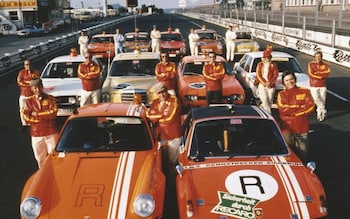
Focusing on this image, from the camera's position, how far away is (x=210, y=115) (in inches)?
243

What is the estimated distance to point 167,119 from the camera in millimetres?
6805

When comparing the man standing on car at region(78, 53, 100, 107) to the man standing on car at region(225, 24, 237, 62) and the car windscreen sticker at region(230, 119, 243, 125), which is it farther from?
the man standing on car at region(225, 24, 237, 62)

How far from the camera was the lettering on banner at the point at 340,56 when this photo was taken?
62.7ft

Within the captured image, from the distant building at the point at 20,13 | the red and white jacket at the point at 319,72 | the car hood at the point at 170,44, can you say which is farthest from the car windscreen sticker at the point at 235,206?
the distant building at the point at 20,13

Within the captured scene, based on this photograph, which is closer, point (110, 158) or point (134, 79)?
point (110, 158)

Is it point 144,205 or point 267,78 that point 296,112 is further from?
point 267,78

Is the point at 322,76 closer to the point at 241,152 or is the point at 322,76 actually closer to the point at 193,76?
the point at 193,76

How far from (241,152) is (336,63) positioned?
1629 centimetres

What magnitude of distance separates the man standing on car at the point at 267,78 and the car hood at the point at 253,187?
4.76 meters

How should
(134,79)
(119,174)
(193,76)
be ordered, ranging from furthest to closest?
(193,76)
(134,79)
(119,174)

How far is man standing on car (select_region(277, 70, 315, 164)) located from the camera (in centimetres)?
675

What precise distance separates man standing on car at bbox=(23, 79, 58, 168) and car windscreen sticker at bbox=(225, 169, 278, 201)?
3.23 metres

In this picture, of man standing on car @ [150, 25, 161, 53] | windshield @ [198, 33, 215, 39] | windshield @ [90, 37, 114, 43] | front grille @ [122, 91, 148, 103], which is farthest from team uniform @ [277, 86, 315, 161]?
windshield @ [198, 33, 215, 39]

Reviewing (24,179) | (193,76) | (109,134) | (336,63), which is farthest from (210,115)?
(336,63)
